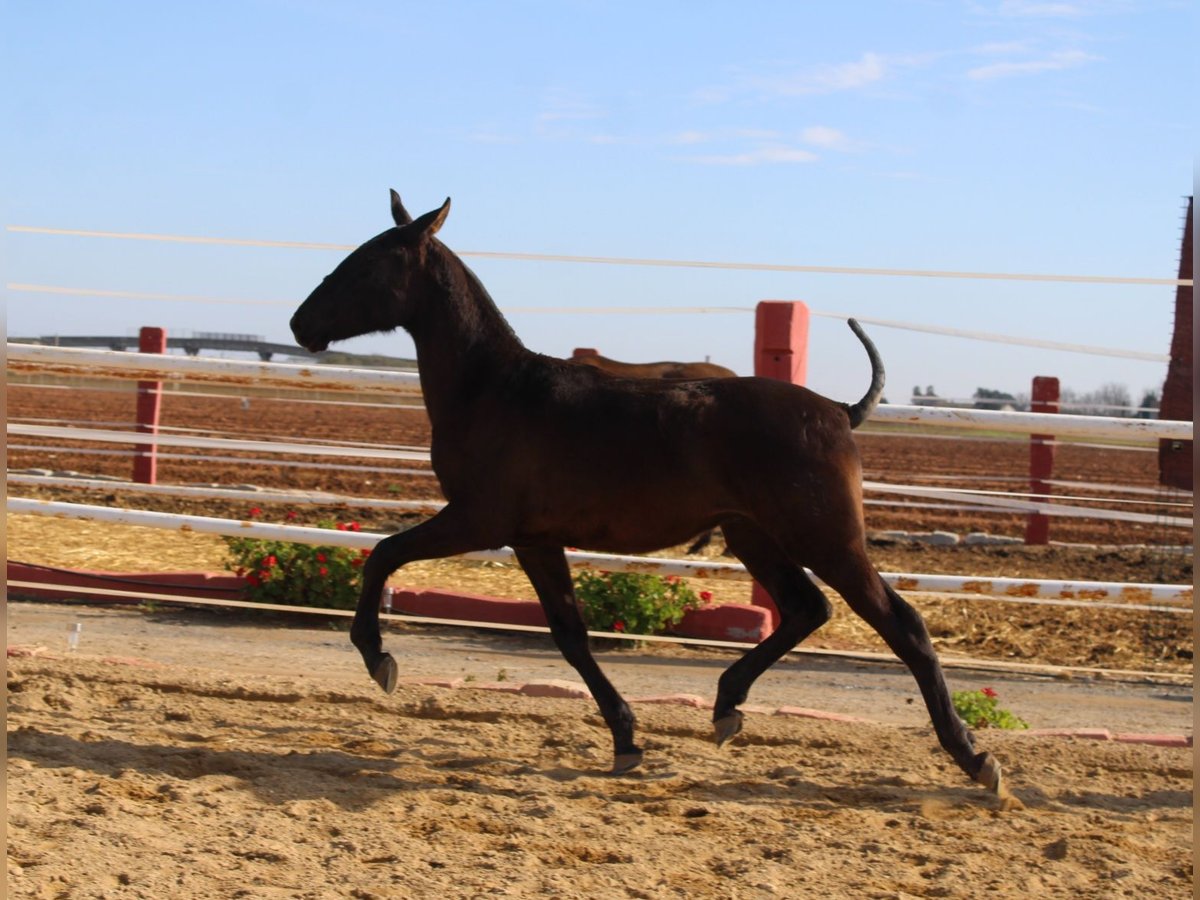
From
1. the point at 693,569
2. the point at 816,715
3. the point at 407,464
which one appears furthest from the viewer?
the point at 407,464

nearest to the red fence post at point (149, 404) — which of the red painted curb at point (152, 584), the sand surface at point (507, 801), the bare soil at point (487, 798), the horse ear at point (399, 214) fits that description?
the red painted curb at point (152, 584)

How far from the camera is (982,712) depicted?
572cm

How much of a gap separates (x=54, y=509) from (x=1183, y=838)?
5.97 m

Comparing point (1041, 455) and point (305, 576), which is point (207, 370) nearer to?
point (305, 576)

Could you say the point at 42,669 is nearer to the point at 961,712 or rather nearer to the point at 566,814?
the point at 566,814

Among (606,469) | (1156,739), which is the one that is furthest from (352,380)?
(1156,739)

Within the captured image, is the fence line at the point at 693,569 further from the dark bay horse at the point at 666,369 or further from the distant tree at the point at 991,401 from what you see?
the distant tree at the point at 991,401

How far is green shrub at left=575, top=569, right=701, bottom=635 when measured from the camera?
7574 millimetres

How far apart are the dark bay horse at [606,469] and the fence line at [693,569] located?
4.00 ft

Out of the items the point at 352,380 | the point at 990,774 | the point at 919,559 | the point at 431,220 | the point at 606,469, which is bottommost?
the point at 990,774

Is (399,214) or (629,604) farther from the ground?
(399,214)

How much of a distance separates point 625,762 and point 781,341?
3.28 m

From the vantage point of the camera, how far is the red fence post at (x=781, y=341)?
730 centimetres

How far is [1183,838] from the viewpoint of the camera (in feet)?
13.5
